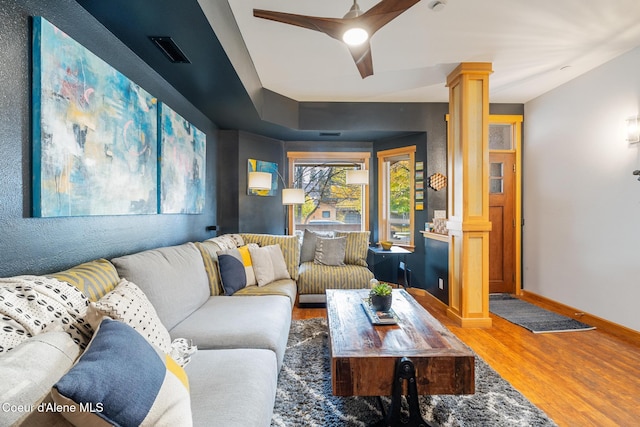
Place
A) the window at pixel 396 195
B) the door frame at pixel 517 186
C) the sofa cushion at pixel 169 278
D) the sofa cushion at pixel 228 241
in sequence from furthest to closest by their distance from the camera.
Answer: the window at pixel 396 195
the door frame at pixel 517 186
the sofa cushion at pixel 228 241
the sofa cushion at pixel 169 278

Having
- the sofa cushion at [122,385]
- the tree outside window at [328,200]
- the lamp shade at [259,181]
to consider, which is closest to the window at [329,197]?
the tree outside window at [328,200]

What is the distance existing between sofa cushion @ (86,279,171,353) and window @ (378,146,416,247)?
3786 millimetres

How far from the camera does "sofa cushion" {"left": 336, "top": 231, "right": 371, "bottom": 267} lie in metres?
3.94

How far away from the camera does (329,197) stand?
17.0 feet

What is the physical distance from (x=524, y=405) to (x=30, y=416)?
7.59 feet

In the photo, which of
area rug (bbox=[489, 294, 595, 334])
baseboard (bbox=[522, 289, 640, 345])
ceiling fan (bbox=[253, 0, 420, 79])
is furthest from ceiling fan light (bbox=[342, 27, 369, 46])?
baseboard (bbox=[522, 289, 640, 345])

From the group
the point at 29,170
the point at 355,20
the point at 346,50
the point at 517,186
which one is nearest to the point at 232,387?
the point at 29,170

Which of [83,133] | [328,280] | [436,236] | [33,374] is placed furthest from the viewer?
[436,236]

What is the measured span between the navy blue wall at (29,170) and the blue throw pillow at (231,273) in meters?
0.72

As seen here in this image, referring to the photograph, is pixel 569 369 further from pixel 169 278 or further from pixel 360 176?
pixel 360 176

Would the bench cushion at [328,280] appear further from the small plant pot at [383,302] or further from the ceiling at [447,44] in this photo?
the ceiling at [447,44]

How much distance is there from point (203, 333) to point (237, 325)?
20 cm

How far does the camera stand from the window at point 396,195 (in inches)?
178

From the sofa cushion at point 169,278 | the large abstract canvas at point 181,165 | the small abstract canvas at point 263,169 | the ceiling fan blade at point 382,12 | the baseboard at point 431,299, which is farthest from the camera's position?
the small abstract canvas at point 263,169
